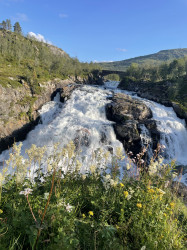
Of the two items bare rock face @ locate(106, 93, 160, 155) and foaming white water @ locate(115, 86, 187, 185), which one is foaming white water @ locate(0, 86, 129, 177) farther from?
foaming white water @ locate(115, 86, 187, 185)

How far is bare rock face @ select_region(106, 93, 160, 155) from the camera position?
2053 centimetres

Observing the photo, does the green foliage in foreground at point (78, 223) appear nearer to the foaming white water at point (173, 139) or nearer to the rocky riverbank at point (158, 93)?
the foaming white water at point (173, 139)

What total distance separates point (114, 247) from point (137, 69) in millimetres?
81166

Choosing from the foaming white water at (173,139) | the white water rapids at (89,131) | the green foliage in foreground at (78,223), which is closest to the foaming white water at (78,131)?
the white water rapids at (89,131)

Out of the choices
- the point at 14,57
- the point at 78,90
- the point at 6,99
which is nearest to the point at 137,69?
the point at 78,90

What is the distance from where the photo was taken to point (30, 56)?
65125 mm

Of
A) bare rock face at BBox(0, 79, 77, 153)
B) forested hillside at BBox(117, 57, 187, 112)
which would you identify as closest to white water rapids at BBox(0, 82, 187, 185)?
A: bare rock face at BBox(0, 79, 77, 153)

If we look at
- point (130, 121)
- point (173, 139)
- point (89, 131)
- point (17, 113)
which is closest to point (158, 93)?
point (173, 139)

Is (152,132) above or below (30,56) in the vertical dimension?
below

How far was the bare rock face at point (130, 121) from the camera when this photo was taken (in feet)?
67.4

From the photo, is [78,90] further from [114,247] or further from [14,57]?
[14,57]

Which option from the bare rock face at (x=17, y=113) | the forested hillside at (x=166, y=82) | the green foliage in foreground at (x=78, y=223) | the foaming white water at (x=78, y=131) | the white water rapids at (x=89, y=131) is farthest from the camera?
the forested hillside at (x=166, y=82)

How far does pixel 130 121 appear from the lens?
22516mm

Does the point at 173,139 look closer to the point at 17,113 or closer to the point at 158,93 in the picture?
the point at 158,93
